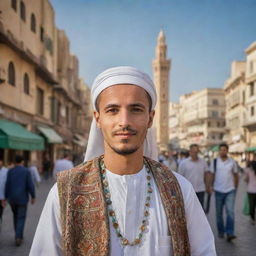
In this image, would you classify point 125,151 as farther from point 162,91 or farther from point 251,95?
point 162,91

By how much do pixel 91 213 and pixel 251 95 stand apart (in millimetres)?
38246

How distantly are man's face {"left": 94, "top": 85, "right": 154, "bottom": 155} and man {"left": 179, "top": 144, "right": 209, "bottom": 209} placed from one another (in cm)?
569

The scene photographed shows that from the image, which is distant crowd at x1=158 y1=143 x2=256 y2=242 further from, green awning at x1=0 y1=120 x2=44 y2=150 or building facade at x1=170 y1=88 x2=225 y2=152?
building facade at x1=170 y1=88 x2=225 y2=152

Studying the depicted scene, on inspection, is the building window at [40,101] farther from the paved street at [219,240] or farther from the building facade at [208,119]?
the building facade at [208,119]

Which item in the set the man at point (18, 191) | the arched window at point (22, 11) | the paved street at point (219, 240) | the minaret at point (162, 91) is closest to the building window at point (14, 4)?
the arched window at point (22, 11)

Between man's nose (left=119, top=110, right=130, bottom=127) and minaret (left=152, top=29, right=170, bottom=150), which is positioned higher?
minaret (left=152, top=29, right=170, bottom=150)

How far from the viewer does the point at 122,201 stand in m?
1.82

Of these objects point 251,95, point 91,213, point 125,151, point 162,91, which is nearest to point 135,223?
point 91,213

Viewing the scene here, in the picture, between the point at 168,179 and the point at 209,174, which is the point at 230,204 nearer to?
the point at 209,174

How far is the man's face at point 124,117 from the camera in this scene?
179 centimetres

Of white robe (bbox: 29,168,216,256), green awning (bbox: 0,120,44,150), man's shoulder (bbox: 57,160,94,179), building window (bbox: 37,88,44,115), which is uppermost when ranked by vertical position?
building window (bbox: 37,88,44,115)

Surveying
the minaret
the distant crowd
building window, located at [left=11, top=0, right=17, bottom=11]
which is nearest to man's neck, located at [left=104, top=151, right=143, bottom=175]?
the distant crowd

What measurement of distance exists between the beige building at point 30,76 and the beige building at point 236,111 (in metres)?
21.5

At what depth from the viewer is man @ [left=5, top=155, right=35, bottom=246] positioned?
6.36 meters
